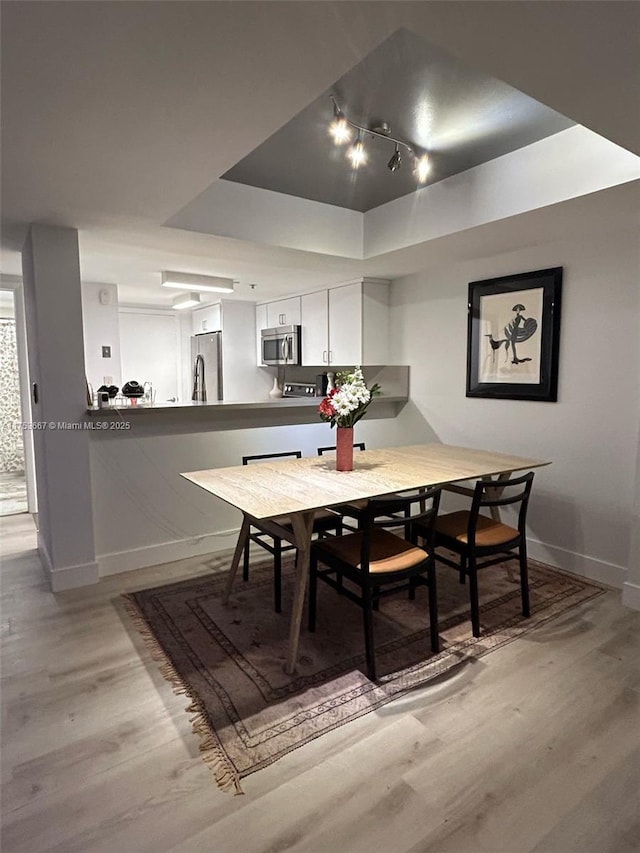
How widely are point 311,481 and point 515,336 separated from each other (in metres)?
1.99

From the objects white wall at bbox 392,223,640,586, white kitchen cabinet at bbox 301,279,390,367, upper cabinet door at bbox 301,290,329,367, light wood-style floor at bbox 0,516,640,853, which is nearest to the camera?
light wood-style floor at bbox 0,516,640,853

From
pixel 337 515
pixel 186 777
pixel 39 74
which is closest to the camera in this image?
pixel 39 74

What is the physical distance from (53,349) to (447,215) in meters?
2.52

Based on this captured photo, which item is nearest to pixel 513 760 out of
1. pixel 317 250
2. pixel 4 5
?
pixel 4 5

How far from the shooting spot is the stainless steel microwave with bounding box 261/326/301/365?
5.04m

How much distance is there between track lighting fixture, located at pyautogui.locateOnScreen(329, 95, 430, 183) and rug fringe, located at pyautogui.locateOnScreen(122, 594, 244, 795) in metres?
2.54

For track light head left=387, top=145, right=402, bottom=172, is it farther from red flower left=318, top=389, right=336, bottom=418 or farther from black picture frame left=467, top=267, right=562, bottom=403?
A: black picture frame left=467, top=267, right=562, bottom=403

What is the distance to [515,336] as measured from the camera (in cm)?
350

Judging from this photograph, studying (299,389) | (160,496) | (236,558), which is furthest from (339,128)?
(299,389)

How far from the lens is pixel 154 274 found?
422 cm

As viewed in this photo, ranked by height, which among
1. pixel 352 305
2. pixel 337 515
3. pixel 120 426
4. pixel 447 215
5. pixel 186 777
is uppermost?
pixel 447 215

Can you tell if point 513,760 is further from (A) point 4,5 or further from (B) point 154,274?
(B) point 154,274

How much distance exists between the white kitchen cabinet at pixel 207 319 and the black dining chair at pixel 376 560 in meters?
3.90

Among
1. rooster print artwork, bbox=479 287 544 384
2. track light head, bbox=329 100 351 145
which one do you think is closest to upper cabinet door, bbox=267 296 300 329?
rooster print artwork, bbox=479 287 544 384
